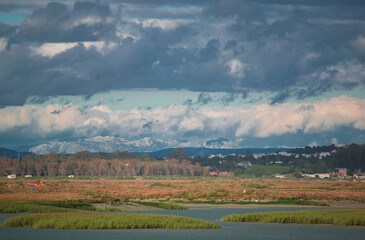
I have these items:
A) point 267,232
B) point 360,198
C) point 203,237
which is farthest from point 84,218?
Answer: point 360,198

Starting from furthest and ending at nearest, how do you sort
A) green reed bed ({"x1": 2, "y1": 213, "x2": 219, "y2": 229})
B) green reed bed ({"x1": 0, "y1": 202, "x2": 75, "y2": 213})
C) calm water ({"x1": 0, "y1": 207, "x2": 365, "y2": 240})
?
green reed bed ({"x1": 0, "y1": 202, "x2": 75, "y2": 213}) < green reed bed ({"x1": 2, "y1": 213, "x2": 219, "y2": 229}) < calm water ({"x1": 0, "y1": 207, "x2": 365, "y2": 240})

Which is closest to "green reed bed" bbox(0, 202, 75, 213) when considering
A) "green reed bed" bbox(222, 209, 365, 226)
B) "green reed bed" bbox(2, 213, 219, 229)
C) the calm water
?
"green reed bed" bbox(2, 213, 219, 229)

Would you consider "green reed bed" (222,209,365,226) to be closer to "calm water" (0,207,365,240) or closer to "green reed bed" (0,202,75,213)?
"calm water" (0,207,365,240)

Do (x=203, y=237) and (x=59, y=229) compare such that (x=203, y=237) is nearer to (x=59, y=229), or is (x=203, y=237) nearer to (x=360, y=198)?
(x=59, y=229)

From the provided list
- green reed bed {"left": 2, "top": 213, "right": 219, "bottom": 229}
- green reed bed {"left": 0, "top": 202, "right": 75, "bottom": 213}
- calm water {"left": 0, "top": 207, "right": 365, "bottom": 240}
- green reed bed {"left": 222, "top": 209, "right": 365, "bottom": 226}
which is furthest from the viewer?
green reed bed {"left": 0, "top": 202, "right": 75, "bottom": 213}

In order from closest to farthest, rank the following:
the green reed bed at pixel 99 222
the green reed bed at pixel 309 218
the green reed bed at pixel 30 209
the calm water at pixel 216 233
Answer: the calm water at pixel 216 233
the green reed bed at pixel 99 222
the green reed bed at pixel 309 218
the green reed bed at pixel 30 209

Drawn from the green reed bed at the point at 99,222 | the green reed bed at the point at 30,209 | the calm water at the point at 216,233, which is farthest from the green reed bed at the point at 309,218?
the green reed bed at the point at 30,209

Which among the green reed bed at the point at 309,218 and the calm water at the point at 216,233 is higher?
the green reed bed at the point at 309,218

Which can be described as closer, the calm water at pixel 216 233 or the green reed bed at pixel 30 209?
the calm water at pixel 216 233

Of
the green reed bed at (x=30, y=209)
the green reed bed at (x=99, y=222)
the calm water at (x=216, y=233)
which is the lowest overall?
the calm water at (x=216, y=233)

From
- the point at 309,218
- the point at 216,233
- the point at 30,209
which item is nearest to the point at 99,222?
the point at 216,233

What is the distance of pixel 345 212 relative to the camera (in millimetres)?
88875

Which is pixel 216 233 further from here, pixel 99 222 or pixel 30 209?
pixel 30 209

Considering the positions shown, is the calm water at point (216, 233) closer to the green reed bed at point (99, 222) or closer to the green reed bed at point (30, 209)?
the green reed bed at point (99, 222)
